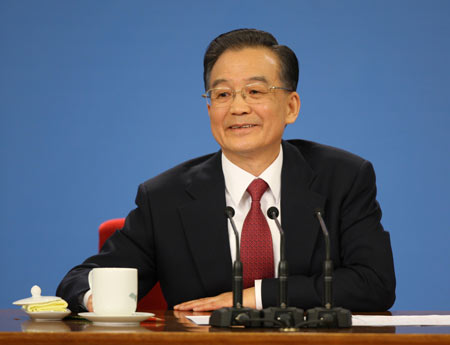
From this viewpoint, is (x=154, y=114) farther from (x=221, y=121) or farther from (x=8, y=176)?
(x=221, y=121)

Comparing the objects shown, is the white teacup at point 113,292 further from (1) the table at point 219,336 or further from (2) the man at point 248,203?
(2) the man at point 248,203

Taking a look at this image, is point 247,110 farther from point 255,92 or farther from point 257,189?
point 257,189

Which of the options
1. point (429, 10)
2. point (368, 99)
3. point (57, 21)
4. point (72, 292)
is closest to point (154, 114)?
point (57, 21)

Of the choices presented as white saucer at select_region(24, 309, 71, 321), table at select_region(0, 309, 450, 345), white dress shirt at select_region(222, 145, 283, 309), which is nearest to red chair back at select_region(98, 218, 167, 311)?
white dress shirt at select_region(222, 145, 283, 309)

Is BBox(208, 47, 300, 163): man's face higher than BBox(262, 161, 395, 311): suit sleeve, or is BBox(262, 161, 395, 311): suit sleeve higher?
BBox(208, 47, 300, 163): man's face

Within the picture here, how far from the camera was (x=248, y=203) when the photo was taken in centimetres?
232

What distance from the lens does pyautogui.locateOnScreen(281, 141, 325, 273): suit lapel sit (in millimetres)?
2225

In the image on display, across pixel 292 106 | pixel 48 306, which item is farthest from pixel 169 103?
pixel 48 306

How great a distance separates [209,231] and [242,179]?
21cm

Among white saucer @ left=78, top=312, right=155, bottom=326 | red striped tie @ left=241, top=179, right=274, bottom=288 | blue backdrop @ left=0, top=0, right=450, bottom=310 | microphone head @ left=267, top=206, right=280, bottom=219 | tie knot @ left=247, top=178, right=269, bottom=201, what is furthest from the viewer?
blue backdrop @ left=0, top=0, right=450, bottom=310

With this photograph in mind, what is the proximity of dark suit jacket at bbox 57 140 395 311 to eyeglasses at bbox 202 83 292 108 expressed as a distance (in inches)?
8.9

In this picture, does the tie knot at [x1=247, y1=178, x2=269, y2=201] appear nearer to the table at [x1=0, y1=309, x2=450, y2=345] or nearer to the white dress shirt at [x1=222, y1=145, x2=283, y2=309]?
the white dress shirt at [x1=222, y1=145, x2=283, y2=309]

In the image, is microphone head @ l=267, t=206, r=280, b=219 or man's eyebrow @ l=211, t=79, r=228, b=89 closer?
microphone head @ l=267, t=206, r=280, b=219

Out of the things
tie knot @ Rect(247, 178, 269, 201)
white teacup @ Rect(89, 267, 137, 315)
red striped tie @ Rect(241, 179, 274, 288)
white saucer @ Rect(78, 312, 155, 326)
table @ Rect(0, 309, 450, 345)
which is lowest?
table @ Rect(0, 309, 450, 345)
